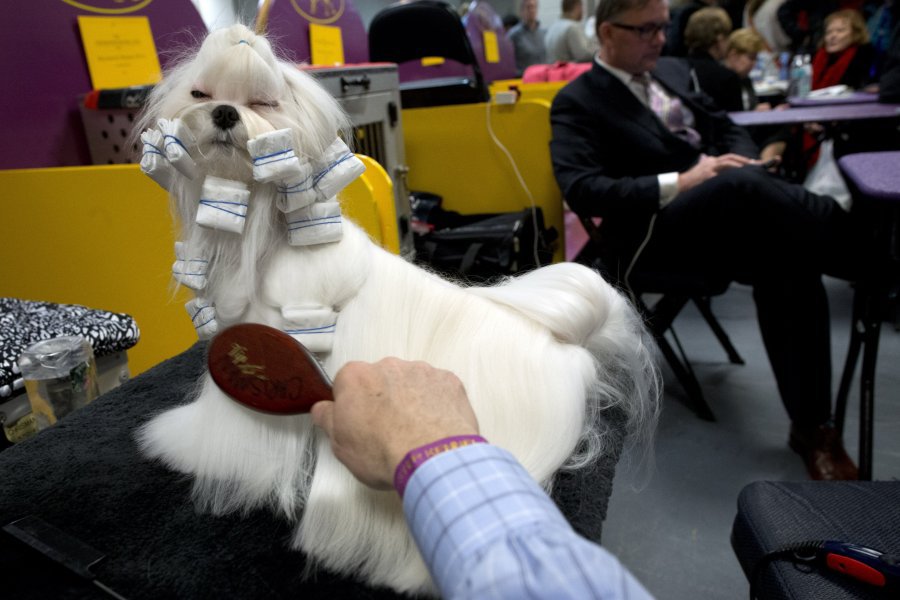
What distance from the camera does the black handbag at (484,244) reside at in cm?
190

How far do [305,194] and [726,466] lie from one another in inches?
59.4

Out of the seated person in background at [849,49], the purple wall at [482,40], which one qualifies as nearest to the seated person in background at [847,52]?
the seated person in background at [849,49]

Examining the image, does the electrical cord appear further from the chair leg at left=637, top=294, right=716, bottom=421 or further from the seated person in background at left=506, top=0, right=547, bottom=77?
the seated person in background at left=506, top=0, right=547, bottom=77

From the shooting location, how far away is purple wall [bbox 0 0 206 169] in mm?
1249

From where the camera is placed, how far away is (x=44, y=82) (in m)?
1.30

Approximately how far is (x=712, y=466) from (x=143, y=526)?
1.52 m

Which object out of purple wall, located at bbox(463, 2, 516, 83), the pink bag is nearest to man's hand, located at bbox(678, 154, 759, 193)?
the pink bag

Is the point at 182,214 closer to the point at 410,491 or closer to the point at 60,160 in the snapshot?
the point at 410,491

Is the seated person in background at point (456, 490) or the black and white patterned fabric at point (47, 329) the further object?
the black and white patterned fabric at point (47, 329)

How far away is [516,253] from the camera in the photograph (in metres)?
2.00

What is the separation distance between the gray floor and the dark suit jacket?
25.7 inches

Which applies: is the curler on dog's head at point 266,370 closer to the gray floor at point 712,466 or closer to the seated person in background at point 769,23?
the gray floor at point 712,466

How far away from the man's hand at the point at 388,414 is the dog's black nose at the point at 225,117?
27cm

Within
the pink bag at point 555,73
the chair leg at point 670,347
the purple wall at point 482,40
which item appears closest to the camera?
the chair leg at point 670,347
